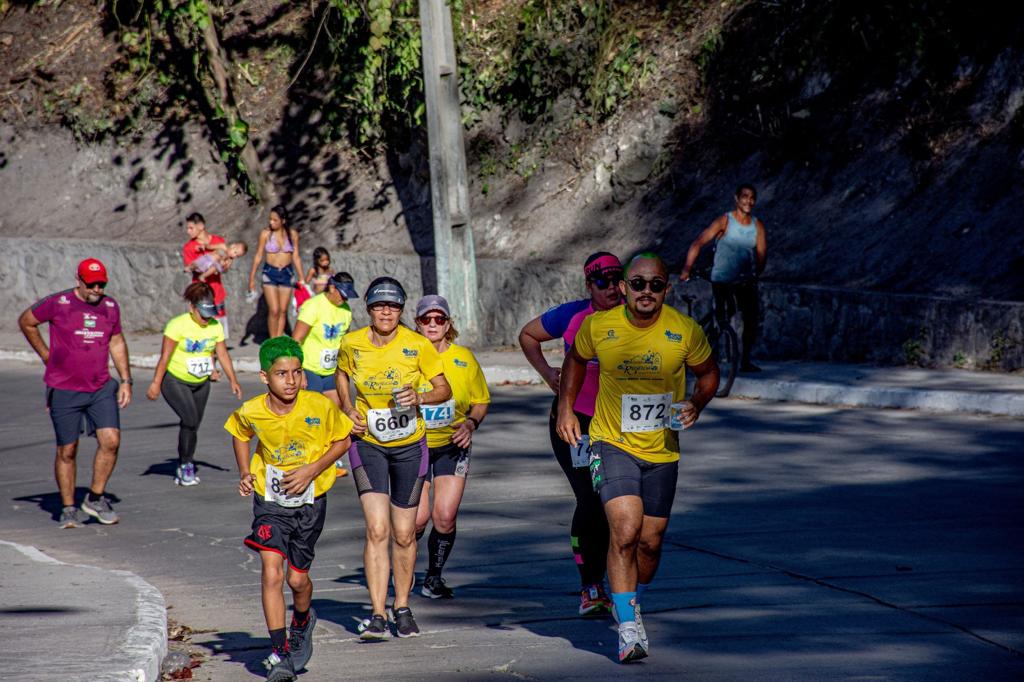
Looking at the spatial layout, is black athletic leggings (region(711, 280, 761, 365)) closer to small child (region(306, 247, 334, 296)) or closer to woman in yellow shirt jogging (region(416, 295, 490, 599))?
small child (region(306, 247, 334, 296))

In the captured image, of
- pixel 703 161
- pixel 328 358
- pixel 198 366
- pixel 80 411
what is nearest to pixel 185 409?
pixel 198 366

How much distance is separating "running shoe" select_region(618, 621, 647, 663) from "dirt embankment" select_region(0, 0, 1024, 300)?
35.5 feet

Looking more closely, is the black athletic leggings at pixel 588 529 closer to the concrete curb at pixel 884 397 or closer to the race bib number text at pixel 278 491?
the race bib number text at pixel 278 491

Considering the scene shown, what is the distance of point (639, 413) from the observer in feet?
23.1

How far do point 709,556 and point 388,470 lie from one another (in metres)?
2.24

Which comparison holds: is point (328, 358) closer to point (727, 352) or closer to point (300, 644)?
point (727, 352)

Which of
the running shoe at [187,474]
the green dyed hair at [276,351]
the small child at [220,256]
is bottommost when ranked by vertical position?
the running shoe at [187,474]

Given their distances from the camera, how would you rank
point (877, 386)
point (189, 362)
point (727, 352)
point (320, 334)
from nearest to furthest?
point (189, 362) < point (320, 334) < point (877, 386) < point (727, 352)

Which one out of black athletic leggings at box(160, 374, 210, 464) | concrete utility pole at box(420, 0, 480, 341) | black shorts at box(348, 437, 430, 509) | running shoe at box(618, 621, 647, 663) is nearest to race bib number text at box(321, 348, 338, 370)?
black athletic leggings at box(160, 374, 210, 464)

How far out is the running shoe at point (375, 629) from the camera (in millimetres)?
7457

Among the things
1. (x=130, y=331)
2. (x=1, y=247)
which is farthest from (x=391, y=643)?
(x=1, y=247)

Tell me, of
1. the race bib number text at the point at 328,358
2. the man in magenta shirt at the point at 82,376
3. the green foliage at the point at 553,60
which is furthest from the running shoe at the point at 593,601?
the green foliage at the point at 553,60

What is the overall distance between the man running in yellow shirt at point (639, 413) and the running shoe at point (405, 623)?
1.13 metres

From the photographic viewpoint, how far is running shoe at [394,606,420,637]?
7.48 m
